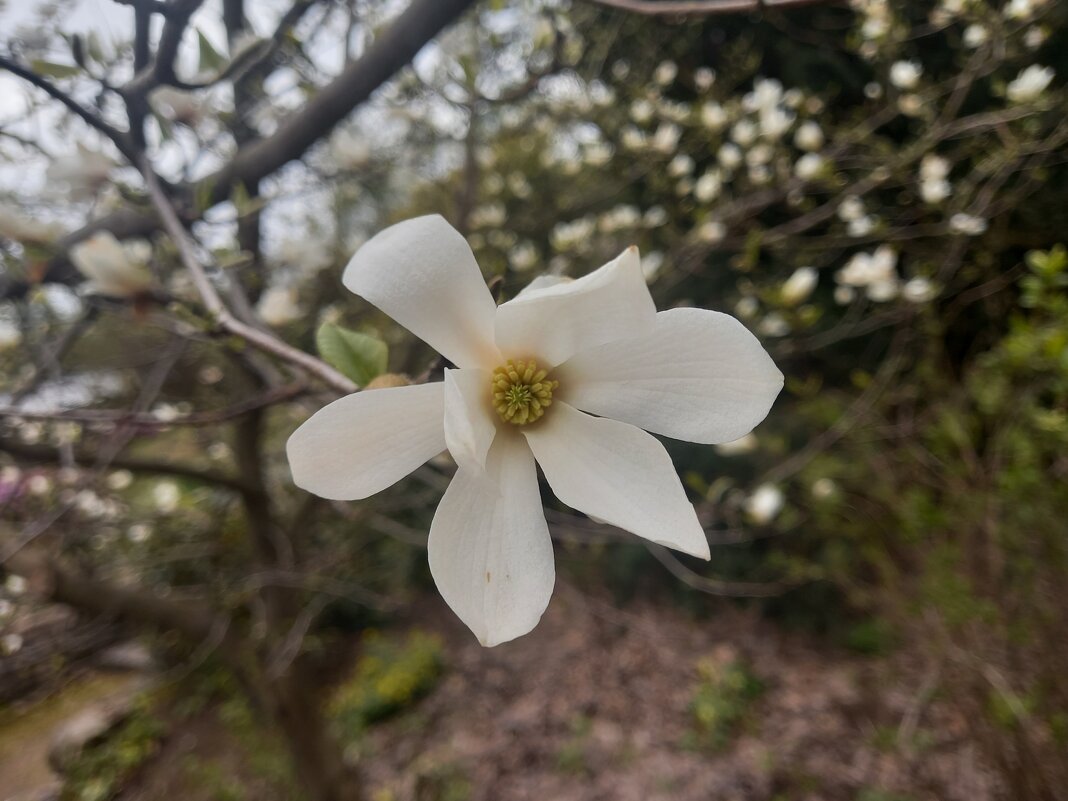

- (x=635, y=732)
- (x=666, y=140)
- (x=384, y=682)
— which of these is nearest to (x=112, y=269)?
(x=666, y=140)

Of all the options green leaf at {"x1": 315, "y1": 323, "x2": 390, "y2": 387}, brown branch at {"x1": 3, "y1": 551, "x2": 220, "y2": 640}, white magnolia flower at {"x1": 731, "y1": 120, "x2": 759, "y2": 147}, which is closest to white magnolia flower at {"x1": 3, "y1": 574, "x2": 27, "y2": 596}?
brown branch at {"x1": 3, "y1": 551, "x2": 220, "y2": 640}

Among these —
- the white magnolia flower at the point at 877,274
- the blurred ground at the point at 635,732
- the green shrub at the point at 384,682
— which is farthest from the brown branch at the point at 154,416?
the green shrub at the point at 384,682

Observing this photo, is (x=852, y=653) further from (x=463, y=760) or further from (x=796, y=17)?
(x=796, y=17)

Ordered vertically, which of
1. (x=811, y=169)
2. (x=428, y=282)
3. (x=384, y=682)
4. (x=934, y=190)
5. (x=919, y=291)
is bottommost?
(x=384, y=682)

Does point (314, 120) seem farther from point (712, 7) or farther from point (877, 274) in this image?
point (877, 274)

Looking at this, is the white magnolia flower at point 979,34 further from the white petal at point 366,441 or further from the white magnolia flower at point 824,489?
the white petal at point 366,441

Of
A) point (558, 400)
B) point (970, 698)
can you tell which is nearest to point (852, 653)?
point (970, 698)
